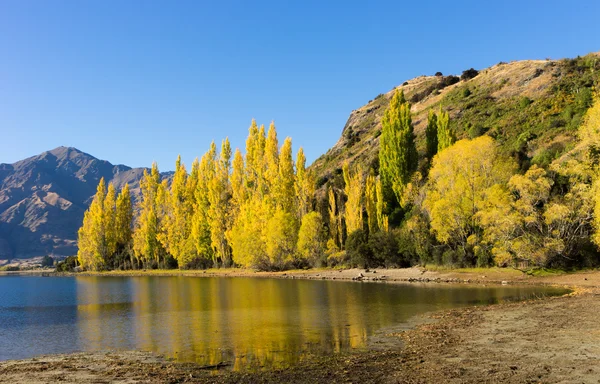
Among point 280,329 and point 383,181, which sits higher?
point 383,181

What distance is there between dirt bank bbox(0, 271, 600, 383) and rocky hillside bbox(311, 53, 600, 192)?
1461 inches

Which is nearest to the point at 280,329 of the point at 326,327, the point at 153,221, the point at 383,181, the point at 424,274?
the point at 326,327

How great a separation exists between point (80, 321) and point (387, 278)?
29.3 m

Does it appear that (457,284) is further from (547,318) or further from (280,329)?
(280,329)

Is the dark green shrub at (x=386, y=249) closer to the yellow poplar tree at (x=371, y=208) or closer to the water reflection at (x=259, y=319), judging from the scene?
the yellow poplar tree at (x=371, y=208)

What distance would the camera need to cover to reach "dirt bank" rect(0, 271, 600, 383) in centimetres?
1171

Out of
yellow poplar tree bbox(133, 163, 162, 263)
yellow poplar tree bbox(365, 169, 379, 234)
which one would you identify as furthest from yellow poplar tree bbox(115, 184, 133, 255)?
yellow poplar tree bbox(365, 169, 379, 234)

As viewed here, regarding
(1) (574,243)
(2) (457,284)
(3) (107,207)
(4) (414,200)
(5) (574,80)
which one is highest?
(5) (574,80)

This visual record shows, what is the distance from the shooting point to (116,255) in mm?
97625

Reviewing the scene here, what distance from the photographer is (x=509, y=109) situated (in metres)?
85.2

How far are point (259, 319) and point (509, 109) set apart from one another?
250 ft

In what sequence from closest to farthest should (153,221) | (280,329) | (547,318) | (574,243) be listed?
(547,318), (280,329), (574,243), (153,221)

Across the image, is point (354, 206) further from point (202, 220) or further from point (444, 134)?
point (202, 220)

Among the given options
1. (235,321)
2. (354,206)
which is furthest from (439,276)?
(235,321)
